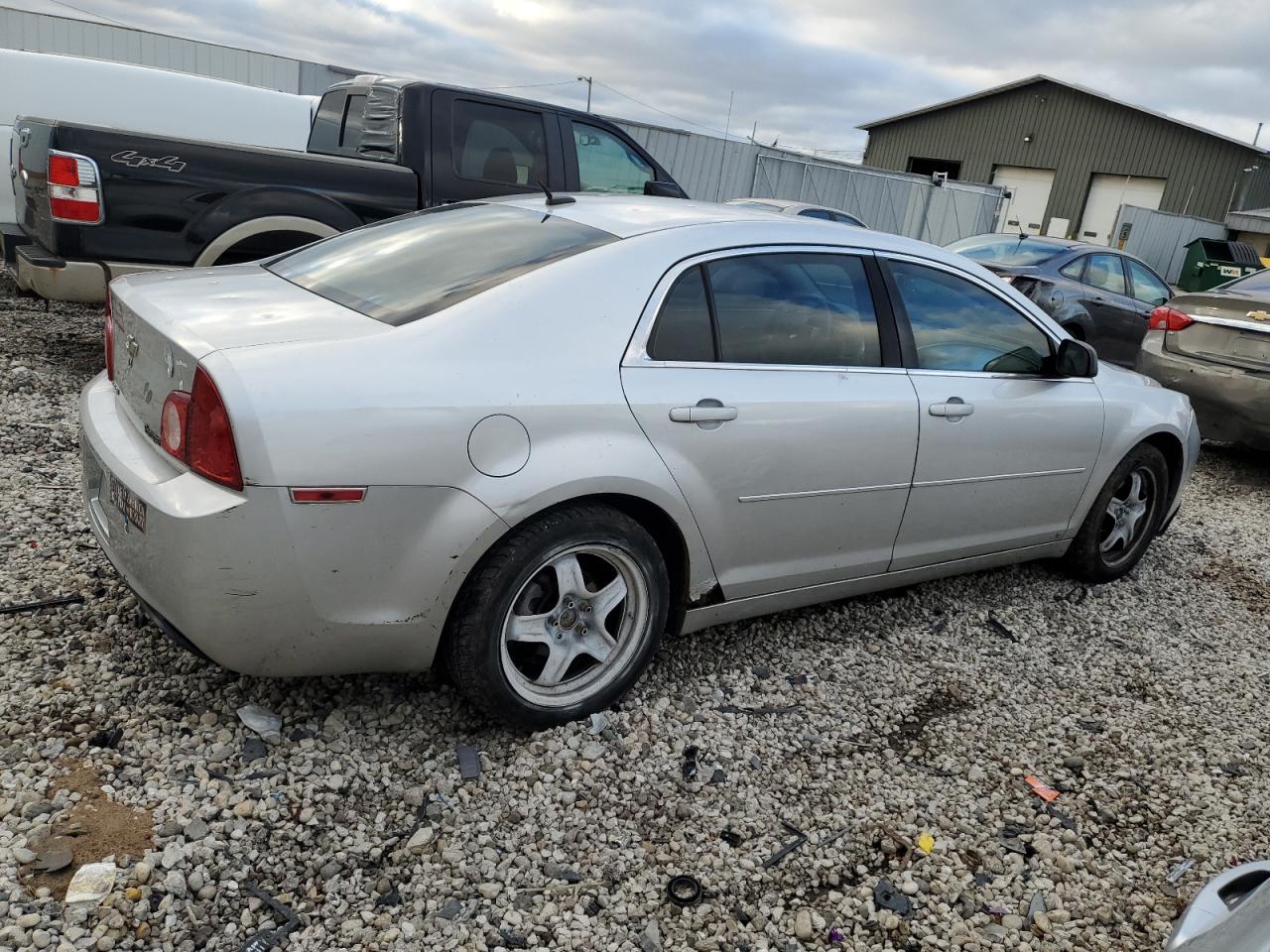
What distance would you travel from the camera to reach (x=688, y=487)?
287cm

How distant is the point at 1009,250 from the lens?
9.66 meters

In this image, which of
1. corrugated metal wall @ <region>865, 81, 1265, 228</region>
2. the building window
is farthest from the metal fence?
the building window

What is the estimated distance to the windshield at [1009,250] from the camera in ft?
30.7

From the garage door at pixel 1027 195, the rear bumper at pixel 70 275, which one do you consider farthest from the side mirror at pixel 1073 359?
the garage door at pixel 1027 195

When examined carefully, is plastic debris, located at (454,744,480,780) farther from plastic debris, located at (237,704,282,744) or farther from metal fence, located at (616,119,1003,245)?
metal fence, located at (616,119,1003,245)

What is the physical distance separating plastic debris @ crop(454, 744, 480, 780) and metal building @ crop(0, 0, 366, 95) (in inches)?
682

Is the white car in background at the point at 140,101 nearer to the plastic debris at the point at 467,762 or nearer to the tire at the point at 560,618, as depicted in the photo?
the tire at the point at 560,618

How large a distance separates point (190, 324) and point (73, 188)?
3160 mm

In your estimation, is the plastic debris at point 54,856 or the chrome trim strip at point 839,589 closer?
the plastic debris at point 54,856

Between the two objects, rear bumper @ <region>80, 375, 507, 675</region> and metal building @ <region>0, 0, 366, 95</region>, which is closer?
rear bumper @ <region>80, 375, 507, 675</region>

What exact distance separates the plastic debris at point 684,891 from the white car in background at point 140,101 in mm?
7316

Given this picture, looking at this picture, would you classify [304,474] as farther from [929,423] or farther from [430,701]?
[929,423]

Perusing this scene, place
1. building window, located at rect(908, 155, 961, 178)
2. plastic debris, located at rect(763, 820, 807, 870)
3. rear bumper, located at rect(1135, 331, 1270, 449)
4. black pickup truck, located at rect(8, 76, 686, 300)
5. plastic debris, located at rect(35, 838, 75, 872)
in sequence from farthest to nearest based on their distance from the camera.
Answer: building window, located at rect(908, 155, 961, 178), rear bumper, located at rect(1135, 331, 1270, 449), black pickup truck, located at rect(8, 76, 686, 300), plastic debris, located at rect(763, 820, 807, 870), plastic debris, located at rect(35, 838, 75, 872)

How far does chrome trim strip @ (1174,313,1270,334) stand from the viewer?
6.52m
